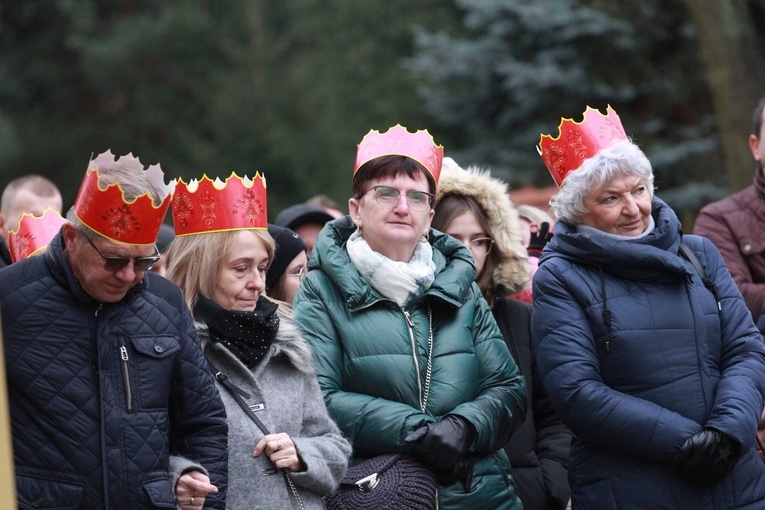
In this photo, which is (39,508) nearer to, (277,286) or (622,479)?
(622,479)

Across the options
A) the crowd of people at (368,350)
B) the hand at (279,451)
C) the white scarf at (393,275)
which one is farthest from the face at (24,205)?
the hand at (279,451)

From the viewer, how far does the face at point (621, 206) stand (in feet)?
15.7

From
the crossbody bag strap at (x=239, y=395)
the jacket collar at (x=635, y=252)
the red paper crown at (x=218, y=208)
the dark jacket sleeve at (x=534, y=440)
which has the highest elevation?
the red paper crown at (x=218, y=208)

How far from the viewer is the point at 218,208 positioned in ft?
15.4

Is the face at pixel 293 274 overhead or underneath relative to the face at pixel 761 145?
underneath

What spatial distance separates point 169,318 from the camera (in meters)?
4.04

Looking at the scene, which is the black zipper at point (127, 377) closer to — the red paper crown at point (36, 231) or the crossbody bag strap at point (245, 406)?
the crossbody bag strap at point (245, 406)

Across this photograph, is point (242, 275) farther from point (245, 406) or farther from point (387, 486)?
point (387, 486)

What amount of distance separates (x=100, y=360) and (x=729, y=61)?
945 cm

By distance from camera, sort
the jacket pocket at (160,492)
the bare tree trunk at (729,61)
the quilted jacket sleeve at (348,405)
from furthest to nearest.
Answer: the bare tree trunk at (729,61) → the quilted jacket sleeve at (348,405) → the jacket pocket at (160,492)

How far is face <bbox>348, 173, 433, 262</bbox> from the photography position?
4.91m

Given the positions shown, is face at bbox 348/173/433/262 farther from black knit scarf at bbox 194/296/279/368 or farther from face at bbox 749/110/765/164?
face at bbox 749/110/765/164

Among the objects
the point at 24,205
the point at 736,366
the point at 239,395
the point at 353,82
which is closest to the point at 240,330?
the point at 239,395

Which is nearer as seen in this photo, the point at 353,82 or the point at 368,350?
the point at 368,350
